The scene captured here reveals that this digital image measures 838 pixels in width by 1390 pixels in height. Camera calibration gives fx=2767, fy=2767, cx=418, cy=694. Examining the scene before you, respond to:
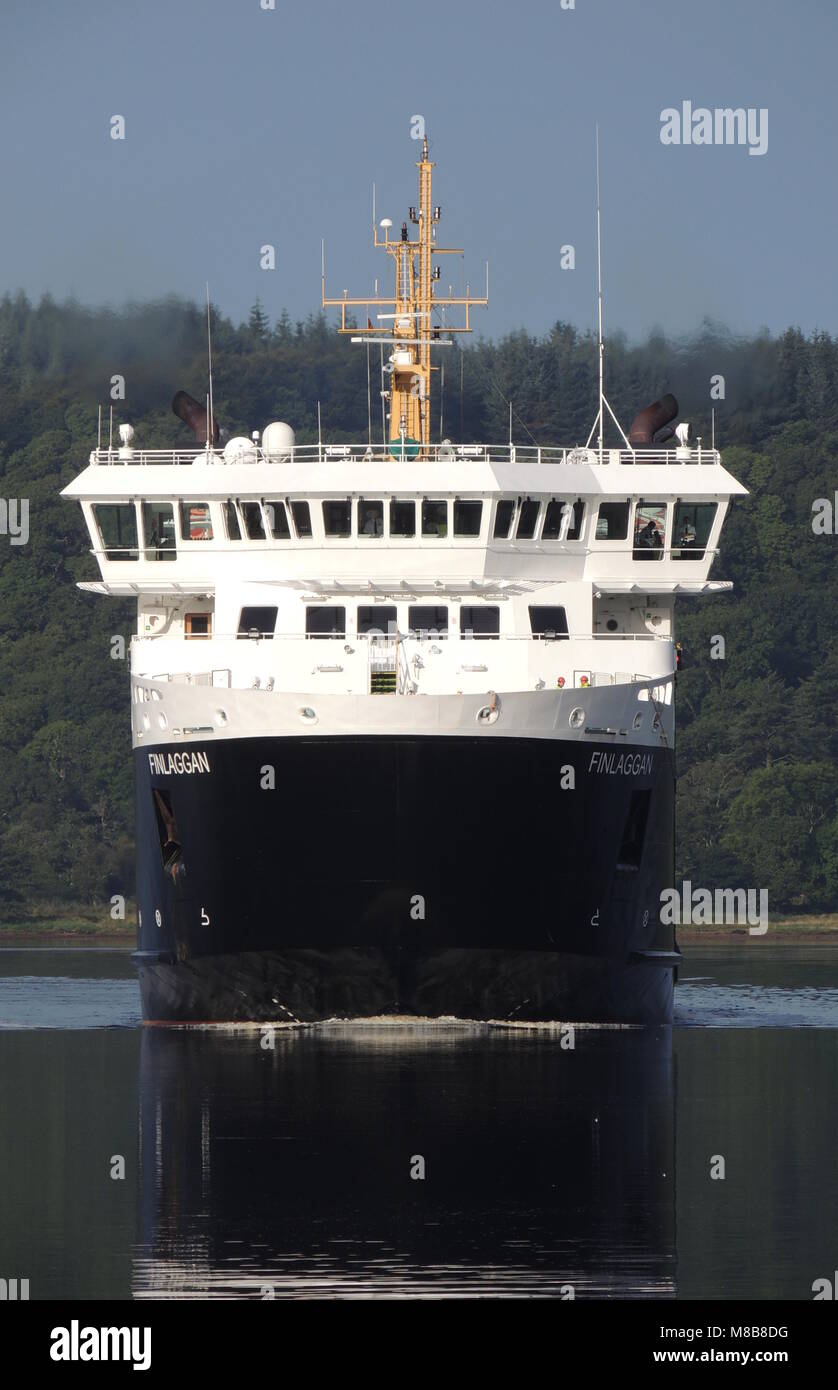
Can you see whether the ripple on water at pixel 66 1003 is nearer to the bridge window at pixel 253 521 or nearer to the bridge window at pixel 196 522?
the bridge window at pixel 196 522

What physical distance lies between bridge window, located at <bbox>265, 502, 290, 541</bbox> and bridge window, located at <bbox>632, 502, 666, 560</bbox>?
20.5ft

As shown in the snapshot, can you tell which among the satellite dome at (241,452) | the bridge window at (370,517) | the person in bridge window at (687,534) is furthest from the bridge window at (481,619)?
the satellite dome at (241,452)

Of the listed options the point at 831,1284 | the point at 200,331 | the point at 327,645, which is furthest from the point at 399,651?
the point at 200,331

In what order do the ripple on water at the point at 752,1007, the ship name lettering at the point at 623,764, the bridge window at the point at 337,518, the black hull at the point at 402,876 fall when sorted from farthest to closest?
1. the ripple on water at the point at 752,1007
2. the bridge window at the point at 337,518
3. the ship name lettering at the point at 623,764
4. the black hull at the point at 402,876

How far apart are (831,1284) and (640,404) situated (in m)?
88.3

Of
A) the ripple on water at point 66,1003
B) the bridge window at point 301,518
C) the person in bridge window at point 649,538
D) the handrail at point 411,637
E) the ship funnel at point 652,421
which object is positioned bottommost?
the ripple on water at point 66,1003

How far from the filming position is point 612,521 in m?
47.5

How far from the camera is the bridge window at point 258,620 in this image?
4494cm

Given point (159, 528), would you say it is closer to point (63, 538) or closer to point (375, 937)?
point (375, 937)

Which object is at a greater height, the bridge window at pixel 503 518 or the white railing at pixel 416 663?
the bridge window at pixel 503 518

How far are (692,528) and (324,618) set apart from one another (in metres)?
7.51

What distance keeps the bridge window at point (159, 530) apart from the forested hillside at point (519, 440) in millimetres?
49250

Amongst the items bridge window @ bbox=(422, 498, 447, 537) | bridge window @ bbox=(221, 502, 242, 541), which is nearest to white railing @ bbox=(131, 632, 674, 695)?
bridge window @ bbox=(422, 498, 447, 537)

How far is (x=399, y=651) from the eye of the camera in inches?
1658
